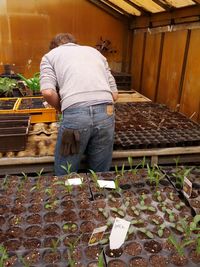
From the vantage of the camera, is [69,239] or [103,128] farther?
[103,128]

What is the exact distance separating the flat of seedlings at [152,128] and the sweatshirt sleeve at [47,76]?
807 millimetres

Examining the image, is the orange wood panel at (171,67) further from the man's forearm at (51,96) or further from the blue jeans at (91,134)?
the man's forearm at (51,96)

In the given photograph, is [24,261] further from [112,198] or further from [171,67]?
[171,67]

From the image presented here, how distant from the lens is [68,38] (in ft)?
7.56

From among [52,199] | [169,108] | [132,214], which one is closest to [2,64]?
[169,108]

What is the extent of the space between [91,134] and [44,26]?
3510 mm

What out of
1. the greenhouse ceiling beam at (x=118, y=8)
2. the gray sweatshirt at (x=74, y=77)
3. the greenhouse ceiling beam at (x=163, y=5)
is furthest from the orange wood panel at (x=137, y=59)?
the gray sweatshirt at (x=74, y=77)

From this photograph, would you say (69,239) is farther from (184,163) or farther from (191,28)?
(191,28)

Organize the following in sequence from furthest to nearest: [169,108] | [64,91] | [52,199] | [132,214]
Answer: [169,108] < [64,91] < [52,199] < [132,214]

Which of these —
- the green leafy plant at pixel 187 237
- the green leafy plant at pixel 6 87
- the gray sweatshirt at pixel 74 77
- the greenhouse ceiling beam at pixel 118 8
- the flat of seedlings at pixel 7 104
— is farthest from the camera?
the greenhouse ceiling beam at pixel 118 8

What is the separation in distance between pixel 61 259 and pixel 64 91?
129 centimetres

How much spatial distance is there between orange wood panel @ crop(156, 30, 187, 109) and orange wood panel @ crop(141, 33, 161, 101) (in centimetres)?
20

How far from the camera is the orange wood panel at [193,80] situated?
10.5ft

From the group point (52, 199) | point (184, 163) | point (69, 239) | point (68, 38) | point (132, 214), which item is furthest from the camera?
point (184, 163)
